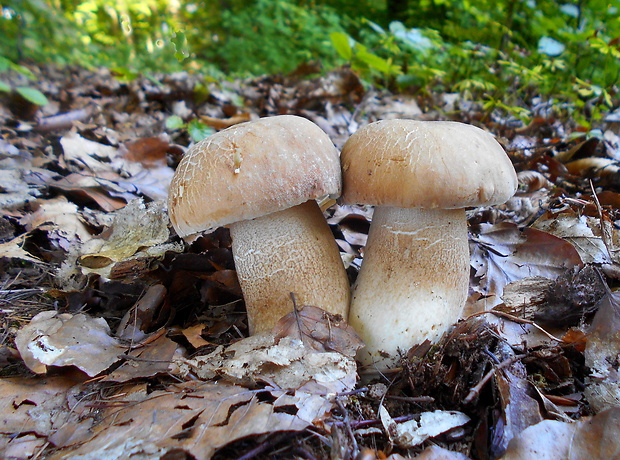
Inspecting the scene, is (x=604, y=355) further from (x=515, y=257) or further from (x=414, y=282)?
(x=515, y=257)

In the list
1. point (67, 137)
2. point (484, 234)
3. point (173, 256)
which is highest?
point (67, 137)

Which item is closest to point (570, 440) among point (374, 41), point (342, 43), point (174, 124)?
point (174, 124)

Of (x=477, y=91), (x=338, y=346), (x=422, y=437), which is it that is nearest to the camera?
(x=422, y=437)

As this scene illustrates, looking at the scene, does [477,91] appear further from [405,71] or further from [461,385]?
[461,385]

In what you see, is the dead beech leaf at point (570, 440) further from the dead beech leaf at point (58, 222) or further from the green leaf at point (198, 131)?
the green leaf at point (198, 131)

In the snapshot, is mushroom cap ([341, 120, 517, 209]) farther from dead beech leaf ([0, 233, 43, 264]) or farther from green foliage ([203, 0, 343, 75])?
green foliage ([203, 0, 343, 75])

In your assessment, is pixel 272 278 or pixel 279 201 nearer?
pixel 279 201

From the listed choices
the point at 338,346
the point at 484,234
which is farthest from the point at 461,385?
the point at 484,234
